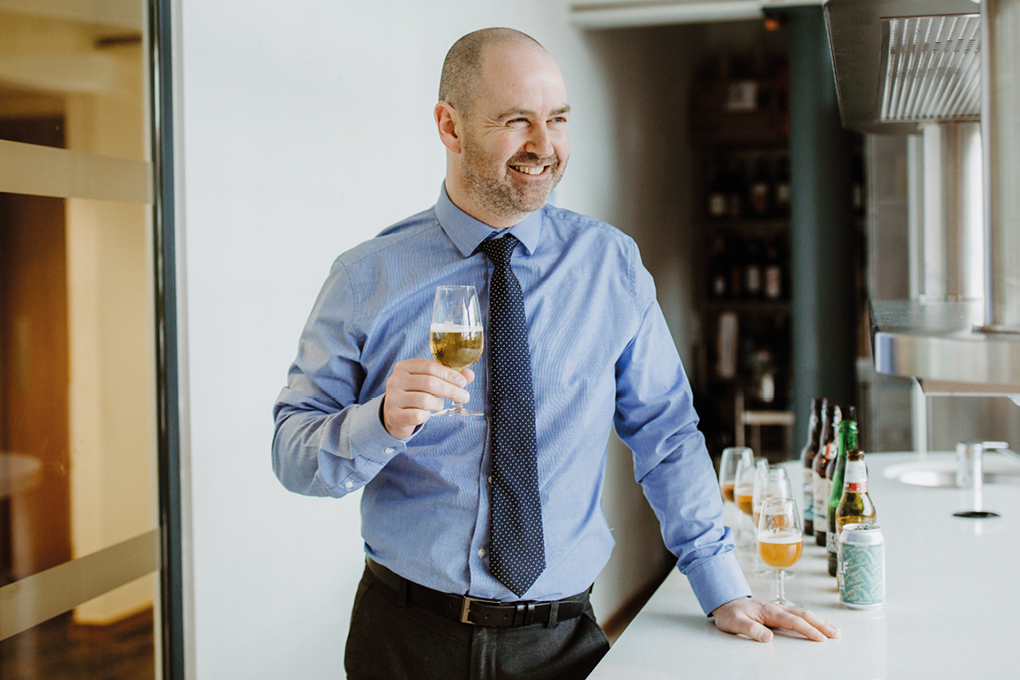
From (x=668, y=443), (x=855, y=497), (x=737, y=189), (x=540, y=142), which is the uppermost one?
(x=737, y=189)

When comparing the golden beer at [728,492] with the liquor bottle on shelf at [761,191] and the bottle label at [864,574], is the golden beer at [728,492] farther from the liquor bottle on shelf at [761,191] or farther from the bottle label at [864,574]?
the liquor bottle on shelf at [761,191]

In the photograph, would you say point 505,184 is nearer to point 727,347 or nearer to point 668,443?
point 668,443

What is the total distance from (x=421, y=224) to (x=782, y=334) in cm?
488

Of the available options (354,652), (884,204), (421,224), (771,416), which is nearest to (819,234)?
(884,204)

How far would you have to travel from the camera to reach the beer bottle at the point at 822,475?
1950mm

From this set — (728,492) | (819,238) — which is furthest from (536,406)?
(819,238)

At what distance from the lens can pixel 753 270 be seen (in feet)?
19.7

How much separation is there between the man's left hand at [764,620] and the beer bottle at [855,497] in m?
0.33

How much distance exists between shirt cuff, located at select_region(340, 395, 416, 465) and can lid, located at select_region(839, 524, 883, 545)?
789 mm

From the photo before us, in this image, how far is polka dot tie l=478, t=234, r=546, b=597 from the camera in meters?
1.41

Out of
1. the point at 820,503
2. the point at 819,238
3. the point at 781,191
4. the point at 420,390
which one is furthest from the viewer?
the point at 781,191

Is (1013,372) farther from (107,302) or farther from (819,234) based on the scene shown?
(819,234)

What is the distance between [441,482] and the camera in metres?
1.46

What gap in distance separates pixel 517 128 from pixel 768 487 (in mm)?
948
